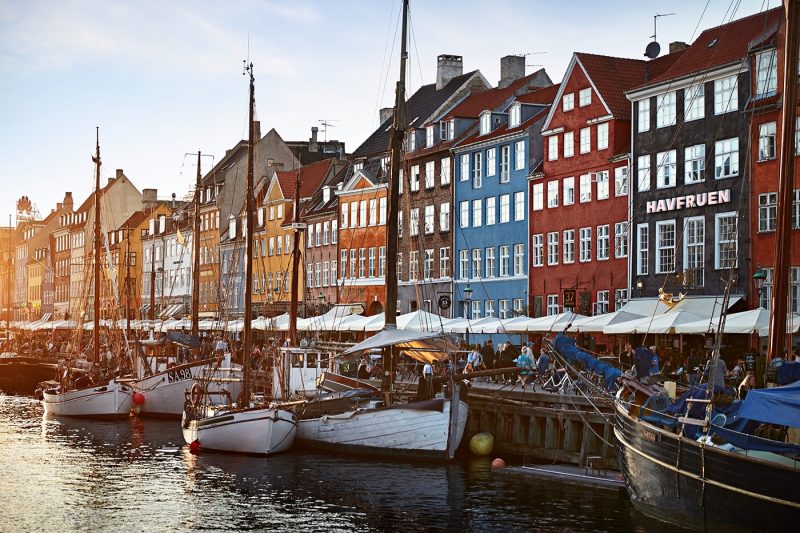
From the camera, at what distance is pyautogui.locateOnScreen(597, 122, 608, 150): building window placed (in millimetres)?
62125

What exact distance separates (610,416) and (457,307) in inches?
1641

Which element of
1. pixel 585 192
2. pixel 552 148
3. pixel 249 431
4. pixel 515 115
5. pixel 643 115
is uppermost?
pixel 515 115

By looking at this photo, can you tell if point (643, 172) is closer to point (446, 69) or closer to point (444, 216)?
point (444, 216)

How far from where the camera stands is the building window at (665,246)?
56406 millimetres

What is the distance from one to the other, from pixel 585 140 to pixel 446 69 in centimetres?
2556

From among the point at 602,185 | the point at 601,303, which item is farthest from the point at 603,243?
the point at 601,303

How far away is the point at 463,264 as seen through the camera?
74.4m

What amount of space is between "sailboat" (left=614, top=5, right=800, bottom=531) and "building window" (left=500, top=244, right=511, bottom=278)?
135 ft

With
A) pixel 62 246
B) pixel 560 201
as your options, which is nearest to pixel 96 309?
pixel 560 201

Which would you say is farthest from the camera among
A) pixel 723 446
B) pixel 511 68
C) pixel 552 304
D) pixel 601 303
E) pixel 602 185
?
pixel 511 68

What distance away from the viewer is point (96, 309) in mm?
64312

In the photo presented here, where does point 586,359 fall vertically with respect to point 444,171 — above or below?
below

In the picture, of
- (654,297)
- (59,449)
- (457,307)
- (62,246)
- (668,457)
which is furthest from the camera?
(62,246)

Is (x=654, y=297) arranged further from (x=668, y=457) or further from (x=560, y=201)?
(x=668, y=457)
